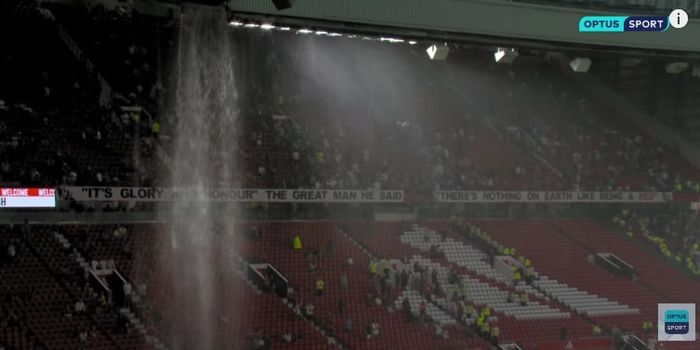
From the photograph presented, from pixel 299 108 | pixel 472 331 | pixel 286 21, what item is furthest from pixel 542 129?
pixel 286 21

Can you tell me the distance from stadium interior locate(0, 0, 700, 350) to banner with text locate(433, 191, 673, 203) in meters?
0.08

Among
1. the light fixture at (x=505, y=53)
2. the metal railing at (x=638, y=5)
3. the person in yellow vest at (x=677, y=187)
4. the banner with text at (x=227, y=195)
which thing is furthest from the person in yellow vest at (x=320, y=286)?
the person in yellow vest at (x=677, y=187)

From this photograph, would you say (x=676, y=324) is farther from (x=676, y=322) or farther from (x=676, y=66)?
(x=676, y=66)

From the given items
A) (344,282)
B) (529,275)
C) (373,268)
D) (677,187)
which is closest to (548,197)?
(529,275)

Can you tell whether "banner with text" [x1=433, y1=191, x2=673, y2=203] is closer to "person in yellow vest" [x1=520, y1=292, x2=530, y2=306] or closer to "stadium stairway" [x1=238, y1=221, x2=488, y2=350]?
"person in yellow vest" [x1=520, y1=292, x2=530, y2=306]

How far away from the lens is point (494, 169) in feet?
93.2

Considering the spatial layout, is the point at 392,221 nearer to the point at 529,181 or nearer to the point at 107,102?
the point at 529,181

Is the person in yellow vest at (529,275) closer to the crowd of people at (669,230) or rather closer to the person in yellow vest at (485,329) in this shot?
the person in yellow vest at (485,329)

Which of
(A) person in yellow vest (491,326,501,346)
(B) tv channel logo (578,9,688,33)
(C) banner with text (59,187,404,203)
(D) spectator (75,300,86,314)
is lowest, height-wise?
(A) person in yellow vest (491,326,501,346)

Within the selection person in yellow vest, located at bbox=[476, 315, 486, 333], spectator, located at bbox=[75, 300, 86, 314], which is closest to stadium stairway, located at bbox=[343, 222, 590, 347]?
person in yellow vest, located at bbox=[476, 315, 486, 333]

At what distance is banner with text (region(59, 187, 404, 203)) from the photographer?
68.2 feet

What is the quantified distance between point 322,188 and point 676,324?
10741 mm

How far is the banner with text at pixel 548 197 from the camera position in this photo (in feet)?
87.1

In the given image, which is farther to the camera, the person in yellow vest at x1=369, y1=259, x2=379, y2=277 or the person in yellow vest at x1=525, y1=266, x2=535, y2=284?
the person in yellow vest at x1=525, y1=266, x2=535, y2=284
